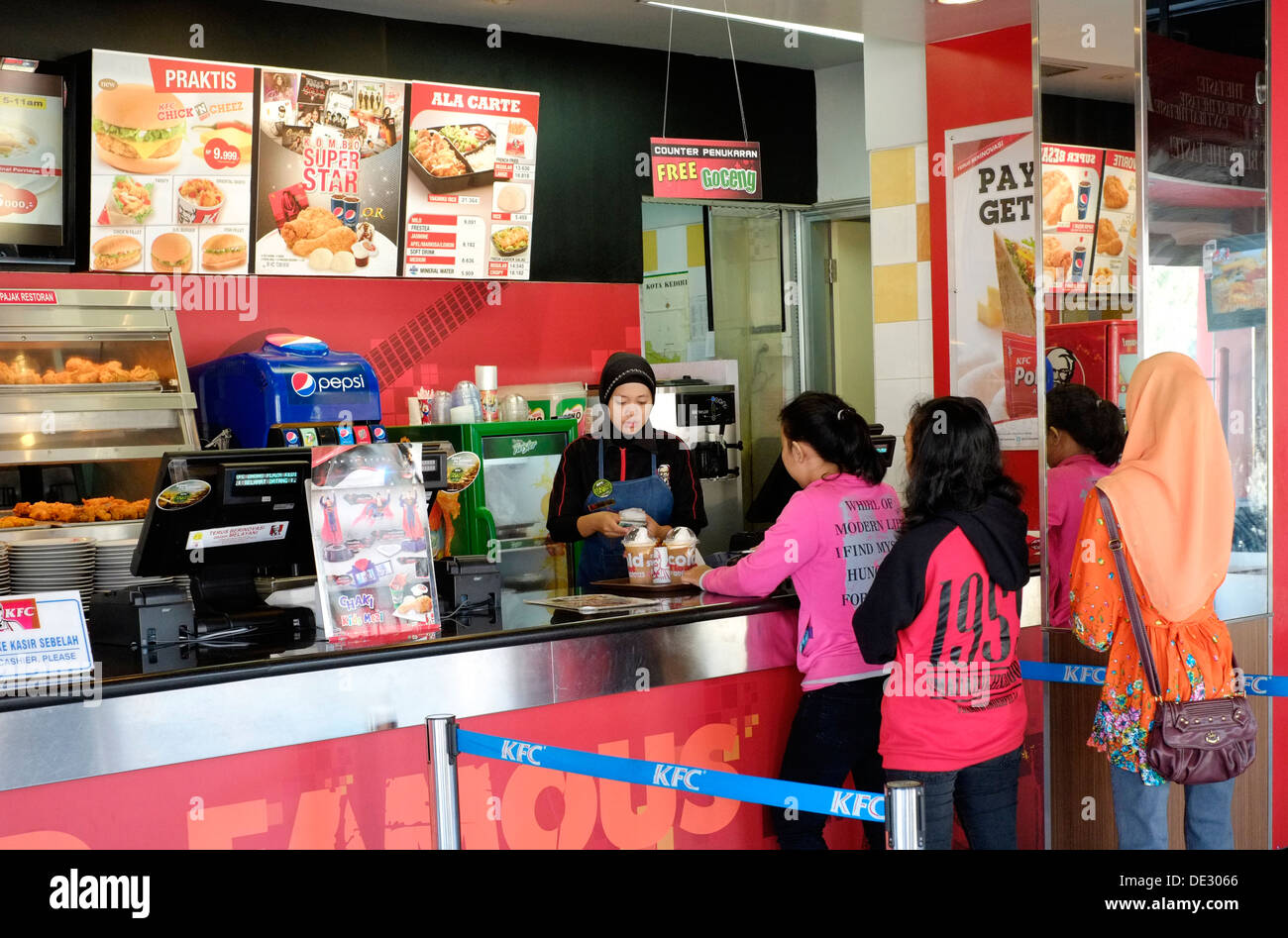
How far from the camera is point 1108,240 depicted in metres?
3.82

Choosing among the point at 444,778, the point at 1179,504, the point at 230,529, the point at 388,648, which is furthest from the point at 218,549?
the point at 1179,504

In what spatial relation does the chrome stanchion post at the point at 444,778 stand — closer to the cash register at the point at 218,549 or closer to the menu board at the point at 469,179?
the cash register at the point at 218,549

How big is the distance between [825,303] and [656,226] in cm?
118

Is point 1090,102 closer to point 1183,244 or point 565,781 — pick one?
point 1183,244

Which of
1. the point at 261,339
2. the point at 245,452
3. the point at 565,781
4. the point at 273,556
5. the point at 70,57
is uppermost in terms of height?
the point at 70,57

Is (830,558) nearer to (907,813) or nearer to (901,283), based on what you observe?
(907,813)

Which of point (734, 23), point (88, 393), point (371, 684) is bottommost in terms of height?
point (371, 684)

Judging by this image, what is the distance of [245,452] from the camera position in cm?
311

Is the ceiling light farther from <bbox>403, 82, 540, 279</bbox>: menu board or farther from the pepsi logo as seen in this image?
the pepsi logo

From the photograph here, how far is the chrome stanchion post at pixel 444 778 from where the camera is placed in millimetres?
2854

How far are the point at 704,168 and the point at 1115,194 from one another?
5.44ft

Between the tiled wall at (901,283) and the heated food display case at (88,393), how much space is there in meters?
2.96

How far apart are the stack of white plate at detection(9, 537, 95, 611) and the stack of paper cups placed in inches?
92.7
